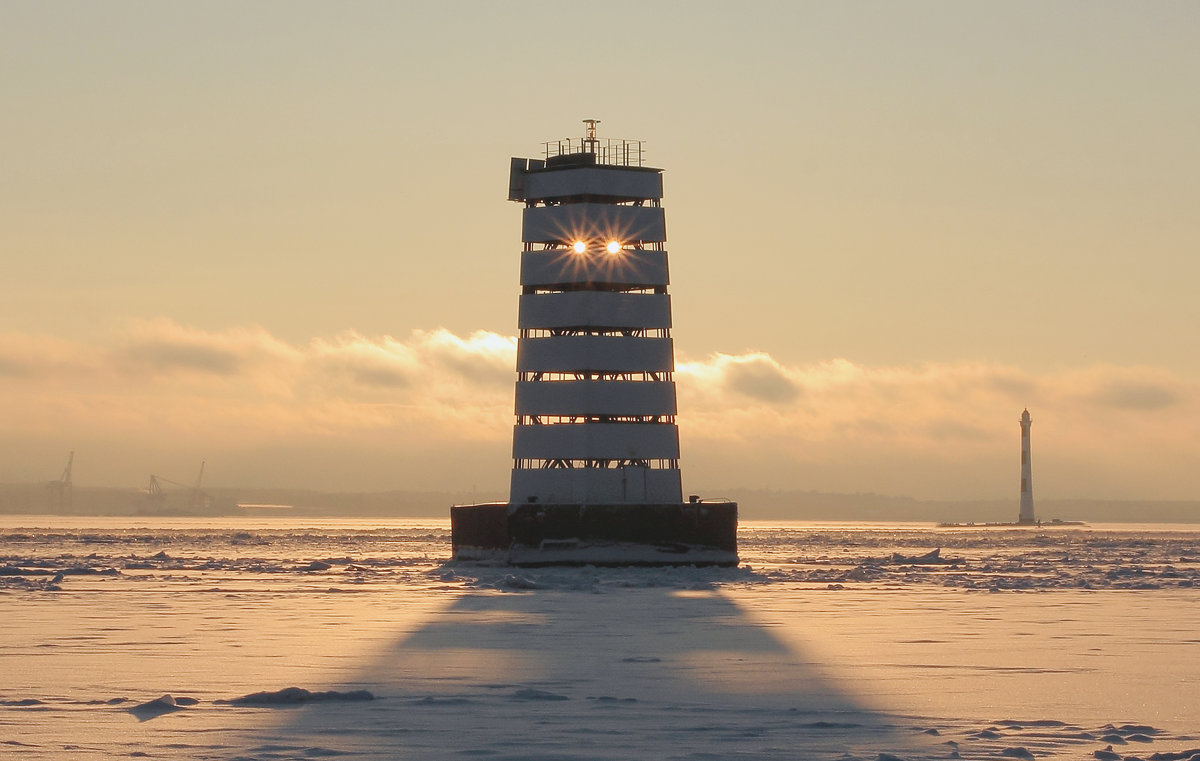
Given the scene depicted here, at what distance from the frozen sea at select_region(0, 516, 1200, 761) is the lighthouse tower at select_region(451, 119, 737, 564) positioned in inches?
825

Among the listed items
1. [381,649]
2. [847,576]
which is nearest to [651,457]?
[847,576]

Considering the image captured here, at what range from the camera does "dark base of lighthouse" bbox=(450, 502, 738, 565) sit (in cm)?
5341

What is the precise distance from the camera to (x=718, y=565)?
177 ft

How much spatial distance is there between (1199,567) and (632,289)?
70.0 ft

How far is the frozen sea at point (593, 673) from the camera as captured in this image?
12438 mm

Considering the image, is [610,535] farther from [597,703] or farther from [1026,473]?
[1026,473]

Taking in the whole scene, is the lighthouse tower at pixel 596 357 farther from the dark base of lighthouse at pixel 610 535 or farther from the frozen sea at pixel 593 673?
the frozen sea at pixel 593 673

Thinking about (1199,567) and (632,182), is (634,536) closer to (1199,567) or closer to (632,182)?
(632,182)

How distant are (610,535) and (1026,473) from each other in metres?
118

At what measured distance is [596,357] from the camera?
55.7 m

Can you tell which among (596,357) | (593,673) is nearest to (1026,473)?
(596,357)

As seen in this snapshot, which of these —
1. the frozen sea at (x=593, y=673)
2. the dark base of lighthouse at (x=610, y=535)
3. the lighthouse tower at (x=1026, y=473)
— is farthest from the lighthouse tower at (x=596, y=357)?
the lighthouse tower at (x=1026, y=473)

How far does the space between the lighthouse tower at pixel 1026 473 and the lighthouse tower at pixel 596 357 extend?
10889 cm

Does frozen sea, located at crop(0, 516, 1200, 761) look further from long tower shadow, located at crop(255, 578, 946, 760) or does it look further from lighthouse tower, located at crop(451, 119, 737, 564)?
lighthouse tower, located at crop(451, 119, 737, 564)
